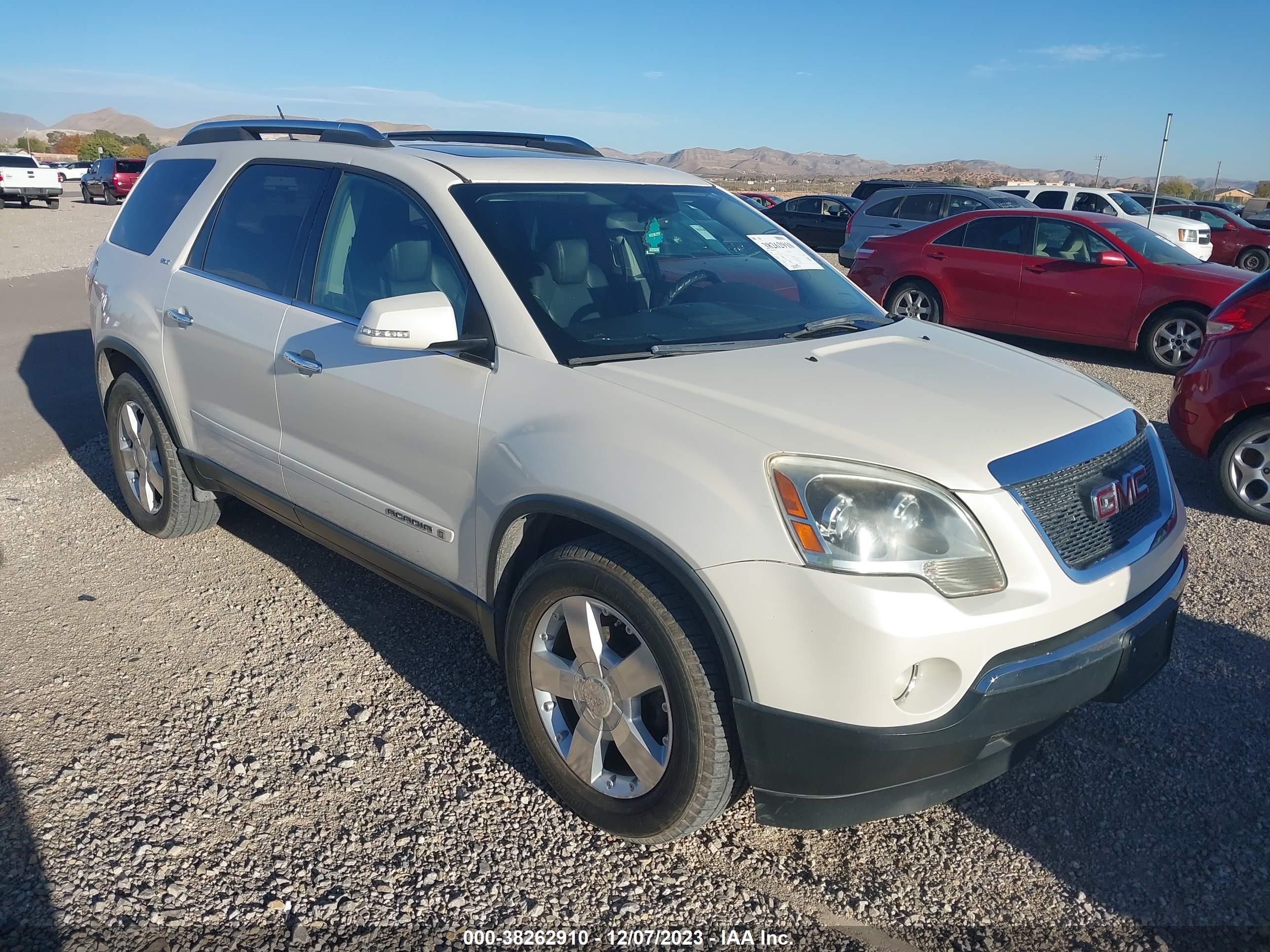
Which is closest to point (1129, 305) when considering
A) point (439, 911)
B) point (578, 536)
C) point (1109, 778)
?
point (1109, 778)

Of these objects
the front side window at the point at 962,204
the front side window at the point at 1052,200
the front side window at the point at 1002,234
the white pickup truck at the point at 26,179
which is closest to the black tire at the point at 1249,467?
the front side window at the point at 1002,234

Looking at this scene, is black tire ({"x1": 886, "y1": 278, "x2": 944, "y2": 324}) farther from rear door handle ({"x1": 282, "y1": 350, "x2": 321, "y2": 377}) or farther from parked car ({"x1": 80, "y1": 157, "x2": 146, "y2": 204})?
parked car ({"x1": 80, "y1": 157, "x2": 146, "y2": 204})

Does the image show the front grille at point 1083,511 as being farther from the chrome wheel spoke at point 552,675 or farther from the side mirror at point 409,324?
the side mirror at point 409,324

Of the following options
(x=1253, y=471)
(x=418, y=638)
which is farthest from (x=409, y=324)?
(x=1253, y=471)

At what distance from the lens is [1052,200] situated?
18719 mm

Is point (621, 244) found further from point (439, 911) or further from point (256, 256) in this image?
point (439, 911)

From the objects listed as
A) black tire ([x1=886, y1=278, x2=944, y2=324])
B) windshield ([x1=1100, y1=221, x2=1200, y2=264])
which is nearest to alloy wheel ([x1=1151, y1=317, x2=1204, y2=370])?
windshield ([x1=1100, y1=221, x2=1200, y2=264])

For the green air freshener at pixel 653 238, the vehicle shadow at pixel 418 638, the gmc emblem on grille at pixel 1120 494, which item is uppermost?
the green air freshener at pixel 653 238

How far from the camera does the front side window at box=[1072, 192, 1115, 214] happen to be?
17.8 meters

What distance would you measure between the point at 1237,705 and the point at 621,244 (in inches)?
109

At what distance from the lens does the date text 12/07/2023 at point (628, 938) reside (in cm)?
246

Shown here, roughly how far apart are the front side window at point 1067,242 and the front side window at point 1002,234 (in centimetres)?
12

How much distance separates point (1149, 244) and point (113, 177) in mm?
34816

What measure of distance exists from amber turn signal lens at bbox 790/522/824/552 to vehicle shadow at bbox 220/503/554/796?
133 centimetres
